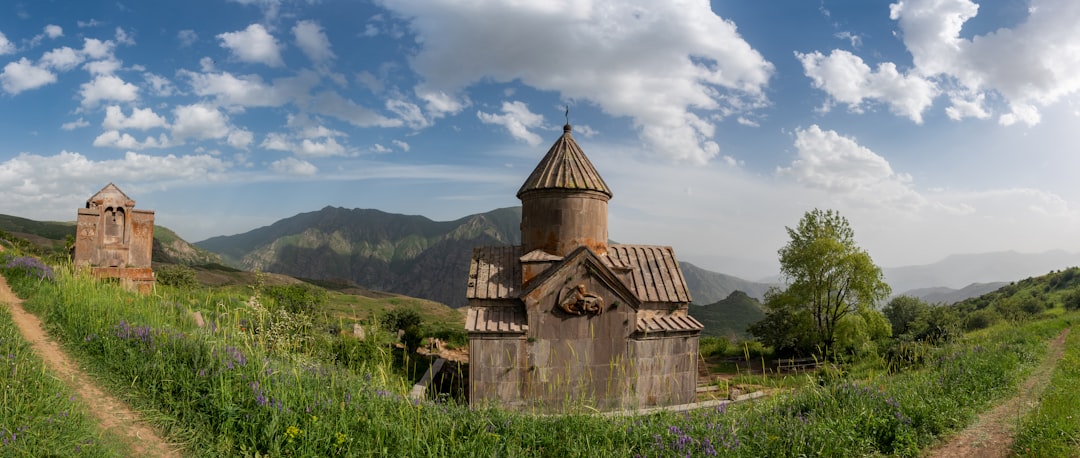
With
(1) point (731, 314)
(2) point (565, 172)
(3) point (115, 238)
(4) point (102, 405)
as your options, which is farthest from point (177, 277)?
(1) point (731, 314)

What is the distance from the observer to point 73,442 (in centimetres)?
468

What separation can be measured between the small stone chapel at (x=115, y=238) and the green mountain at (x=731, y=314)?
85935 millimetres

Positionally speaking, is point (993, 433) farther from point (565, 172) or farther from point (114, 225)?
point (114, 225)

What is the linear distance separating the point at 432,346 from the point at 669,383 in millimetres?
11189

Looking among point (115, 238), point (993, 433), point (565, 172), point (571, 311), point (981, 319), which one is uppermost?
point (565, 172)

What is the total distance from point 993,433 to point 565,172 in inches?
408

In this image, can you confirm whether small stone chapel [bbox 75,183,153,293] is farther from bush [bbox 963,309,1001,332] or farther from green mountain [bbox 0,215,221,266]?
green mountain [bbox 0,215,221,266]

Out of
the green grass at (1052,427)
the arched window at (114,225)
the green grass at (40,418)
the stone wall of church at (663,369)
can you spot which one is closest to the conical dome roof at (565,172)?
the stone wall of church at (663,369)

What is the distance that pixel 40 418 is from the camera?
493cm

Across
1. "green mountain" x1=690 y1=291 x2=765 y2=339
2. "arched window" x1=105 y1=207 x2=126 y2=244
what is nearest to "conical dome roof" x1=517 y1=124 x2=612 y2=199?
"arched window" x1=105 y1=207 x2=126 y2=244

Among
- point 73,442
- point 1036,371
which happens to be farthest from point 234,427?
point 1036,371

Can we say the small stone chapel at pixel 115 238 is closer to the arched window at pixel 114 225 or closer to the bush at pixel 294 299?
the arched window at pixel 114 225

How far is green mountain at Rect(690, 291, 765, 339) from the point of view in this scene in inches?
3755

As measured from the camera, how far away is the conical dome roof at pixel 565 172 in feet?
47.2
